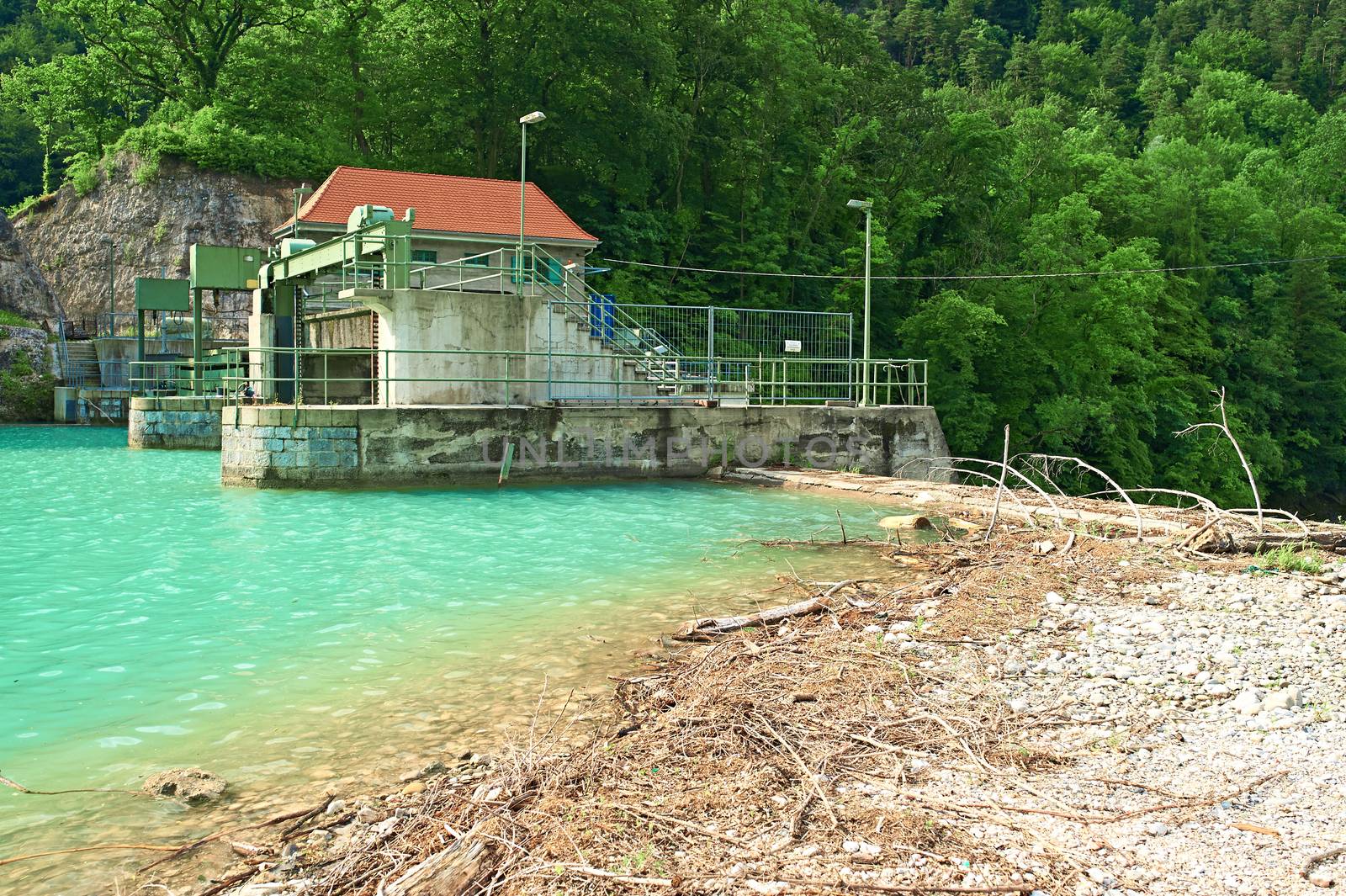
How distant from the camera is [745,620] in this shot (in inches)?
323

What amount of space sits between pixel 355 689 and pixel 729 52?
4319 cm

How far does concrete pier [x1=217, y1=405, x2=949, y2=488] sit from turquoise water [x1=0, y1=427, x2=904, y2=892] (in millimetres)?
1127

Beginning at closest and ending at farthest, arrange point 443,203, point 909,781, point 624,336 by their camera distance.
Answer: point 909,781 < point 624,336 < point 443,203

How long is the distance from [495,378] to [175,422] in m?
14.8

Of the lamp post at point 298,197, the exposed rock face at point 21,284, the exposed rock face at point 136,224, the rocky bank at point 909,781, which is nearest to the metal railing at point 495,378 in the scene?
the lamp post at point 298,197

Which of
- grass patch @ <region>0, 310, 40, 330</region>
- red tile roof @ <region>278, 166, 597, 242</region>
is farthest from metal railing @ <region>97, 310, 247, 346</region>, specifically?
red tile roof @ <region>278, 166, 597, 242</region>

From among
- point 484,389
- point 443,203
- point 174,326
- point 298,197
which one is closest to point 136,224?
point 174,326

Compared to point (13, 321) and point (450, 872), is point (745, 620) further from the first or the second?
point (13, 321)

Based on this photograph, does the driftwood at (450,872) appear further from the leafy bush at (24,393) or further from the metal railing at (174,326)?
Result: the leafy bush at (24,393)

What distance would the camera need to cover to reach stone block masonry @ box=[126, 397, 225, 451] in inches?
1185

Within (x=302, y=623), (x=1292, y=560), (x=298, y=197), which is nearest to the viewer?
(x=302, y=623)

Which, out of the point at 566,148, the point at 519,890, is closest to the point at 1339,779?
the point at 519,890

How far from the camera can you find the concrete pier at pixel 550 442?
19172 millimetres

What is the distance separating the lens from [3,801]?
16.5 feet
